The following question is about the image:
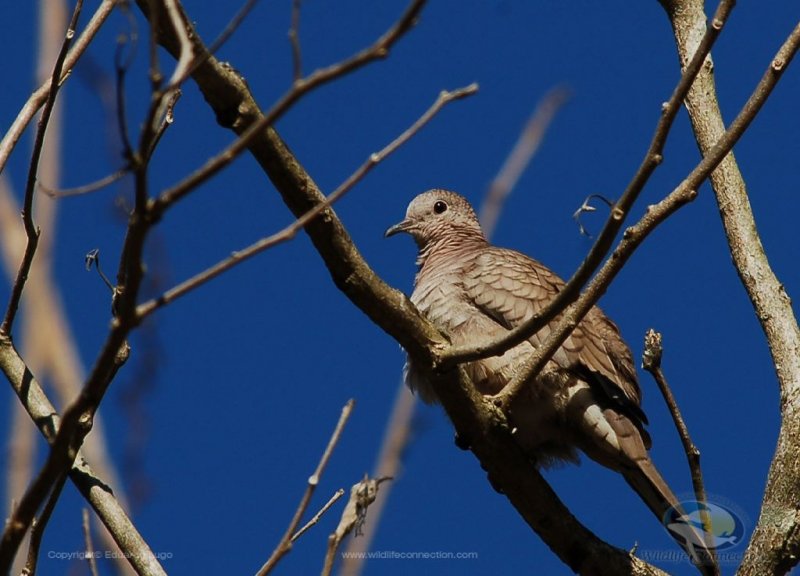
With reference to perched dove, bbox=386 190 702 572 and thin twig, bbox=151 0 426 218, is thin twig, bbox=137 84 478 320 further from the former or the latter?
perched dove, bbox=386 190 702 572

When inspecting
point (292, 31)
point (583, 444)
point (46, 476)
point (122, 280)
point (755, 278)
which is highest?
point (755, 278)

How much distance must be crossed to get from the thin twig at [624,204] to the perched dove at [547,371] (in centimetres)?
174

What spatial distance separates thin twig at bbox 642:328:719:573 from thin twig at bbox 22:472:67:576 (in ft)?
6.55

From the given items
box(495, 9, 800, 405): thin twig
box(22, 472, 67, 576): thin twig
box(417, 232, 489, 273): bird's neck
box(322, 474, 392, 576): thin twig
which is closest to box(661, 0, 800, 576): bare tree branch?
box(495, 9, 800, 405): thin twig

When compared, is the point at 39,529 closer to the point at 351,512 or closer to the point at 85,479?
the point at 85,479

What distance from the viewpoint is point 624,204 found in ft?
11.3

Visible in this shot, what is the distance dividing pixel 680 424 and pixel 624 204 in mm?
1149

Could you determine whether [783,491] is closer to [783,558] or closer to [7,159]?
[783,558]

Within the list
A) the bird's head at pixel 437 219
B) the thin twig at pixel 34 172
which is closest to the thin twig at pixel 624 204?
the thin twig at pixel 34 172

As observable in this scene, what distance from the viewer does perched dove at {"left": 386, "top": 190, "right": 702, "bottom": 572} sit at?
5828 mm

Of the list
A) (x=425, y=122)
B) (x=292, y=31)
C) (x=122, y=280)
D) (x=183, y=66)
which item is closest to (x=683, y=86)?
(x=425, y=122)

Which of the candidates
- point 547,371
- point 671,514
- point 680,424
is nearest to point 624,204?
point 680,424

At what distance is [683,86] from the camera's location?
329 cm

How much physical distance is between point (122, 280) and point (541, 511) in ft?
7.57
